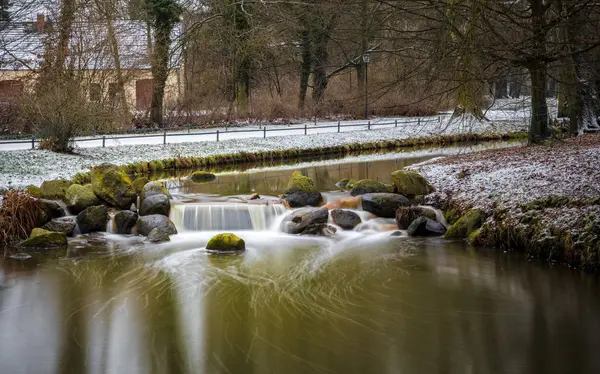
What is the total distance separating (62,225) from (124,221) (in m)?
1.38

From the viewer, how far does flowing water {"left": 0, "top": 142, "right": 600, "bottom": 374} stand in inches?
351

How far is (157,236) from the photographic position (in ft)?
52.5

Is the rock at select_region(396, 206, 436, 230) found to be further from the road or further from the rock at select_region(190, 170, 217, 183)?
the rock at select_region(190, 170, 217, 183)

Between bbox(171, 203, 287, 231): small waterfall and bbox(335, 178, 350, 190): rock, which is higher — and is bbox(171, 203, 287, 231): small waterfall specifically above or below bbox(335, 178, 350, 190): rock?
below

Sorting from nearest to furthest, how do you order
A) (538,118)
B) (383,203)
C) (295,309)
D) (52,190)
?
(295,309) → (52,190) → (383,203) → (538,118)

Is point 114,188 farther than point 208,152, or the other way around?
point 208,152

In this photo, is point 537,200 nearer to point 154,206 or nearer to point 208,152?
point 154,206

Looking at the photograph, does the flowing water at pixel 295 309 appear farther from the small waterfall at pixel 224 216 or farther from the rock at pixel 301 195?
the rock at pixel 301 195

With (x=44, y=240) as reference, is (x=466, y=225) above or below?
above

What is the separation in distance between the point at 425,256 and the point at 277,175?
11492 millimetres

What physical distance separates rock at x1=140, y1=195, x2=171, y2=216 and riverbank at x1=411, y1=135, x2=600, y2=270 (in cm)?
668

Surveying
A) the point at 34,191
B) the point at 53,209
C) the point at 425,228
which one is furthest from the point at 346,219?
the point at 34,191

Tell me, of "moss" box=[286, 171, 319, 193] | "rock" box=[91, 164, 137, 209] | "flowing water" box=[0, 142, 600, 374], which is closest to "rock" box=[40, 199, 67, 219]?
"rock" box=[91, 164, 137, 209]

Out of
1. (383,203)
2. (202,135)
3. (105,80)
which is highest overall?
(105,80)
